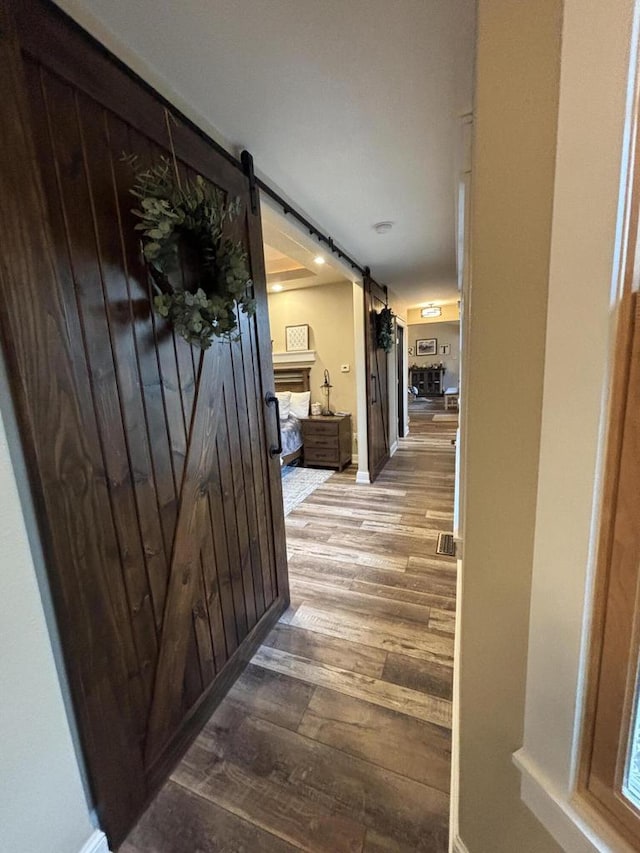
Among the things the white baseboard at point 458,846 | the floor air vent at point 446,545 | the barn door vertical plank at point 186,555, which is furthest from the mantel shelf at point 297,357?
the white baseboard at point 458,846

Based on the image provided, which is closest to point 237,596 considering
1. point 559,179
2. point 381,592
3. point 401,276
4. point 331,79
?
point 381,592

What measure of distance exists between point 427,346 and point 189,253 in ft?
39.1

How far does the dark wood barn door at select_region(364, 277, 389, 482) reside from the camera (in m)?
4.00

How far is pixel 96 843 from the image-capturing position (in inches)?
38.2

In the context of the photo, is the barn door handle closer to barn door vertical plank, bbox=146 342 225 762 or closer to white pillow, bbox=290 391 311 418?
barn door vertical plank, bbox=146 342 225 762

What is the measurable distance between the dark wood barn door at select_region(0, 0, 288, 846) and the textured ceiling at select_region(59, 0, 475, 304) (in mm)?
142

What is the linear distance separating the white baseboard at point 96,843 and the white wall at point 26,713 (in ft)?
0.19

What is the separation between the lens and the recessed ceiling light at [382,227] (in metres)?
2.66

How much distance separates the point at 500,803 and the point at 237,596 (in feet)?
3.73

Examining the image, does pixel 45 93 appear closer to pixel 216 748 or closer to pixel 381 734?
pixel 216 748

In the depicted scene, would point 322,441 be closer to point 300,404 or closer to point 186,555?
point 300,404

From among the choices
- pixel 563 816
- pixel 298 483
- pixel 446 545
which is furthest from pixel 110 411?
pixel 298 483

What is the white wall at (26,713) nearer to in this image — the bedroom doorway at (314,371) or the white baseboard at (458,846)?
the white baseboard at (458,846)

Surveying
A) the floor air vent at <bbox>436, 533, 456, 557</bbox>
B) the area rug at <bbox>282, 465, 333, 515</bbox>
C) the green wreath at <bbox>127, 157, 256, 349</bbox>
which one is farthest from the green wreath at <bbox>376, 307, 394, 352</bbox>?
the green wreath at <bbox>127, 157, 256, 349</bbox>
